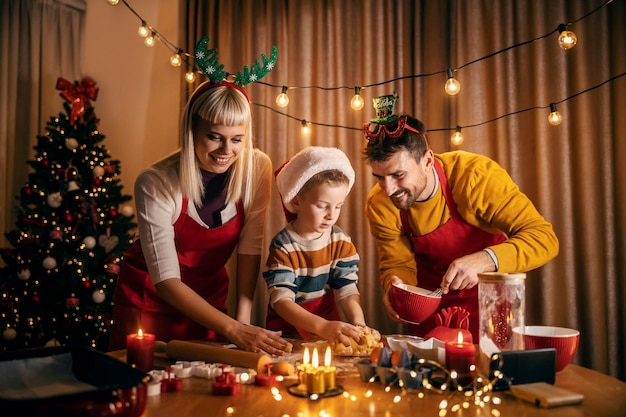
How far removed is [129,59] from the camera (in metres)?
4.64

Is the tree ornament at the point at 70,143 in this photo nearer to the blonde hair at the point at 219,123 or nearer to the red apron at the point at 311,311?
the blonde hair at the point at 219,123

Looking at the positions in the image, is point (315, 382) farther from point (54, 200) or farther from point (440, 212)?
point (54, 200)

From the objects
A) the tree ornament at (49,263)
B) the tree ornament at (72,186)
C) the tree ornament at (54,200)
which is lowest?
the tree ornament at (49,263)

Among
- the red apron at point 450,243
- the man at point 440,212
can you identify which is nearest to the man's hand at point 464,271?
the man at point 440,212

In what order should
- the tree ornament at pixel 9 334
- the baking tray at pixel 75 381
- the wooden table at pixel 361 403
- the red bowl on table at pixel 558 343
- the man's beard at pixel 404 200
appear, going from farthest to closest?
the tree ornament at pixel 9 334 < the man's beard at pixel 404 200 < the red bowl on table at pixel 558 343 < the wooden table at pixel 361 403 < the baking tray at pixel 75 381

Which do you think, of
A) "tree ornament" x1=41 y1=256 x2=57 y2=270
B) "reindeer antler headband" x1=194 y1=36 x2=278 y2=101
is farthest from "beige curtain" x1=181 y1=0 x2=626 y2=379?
"tree ornament" x1=41 y1=256 x2=57 y2=270

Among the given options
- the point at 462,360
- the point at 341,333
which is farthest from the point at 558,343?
the point at 341,333

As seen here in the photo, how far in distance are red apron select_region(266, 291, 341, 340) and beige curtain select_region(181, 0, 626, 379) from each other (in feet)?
4.64

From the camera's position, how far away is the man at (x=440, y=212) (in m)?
2.23

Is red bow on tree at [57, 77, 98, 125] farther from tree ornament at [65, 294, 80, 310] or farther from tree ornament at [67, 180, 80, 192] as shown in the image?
tree ornament at [65, 294, 80, 310]

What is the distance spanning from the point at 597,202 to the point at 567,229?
0.22 m

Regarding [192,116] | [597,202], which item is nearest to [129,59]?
[192,116]

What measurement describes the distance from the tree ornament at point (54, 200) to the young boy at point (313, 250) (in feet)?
7.06

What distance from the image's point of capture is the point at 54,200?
3.71 meters
